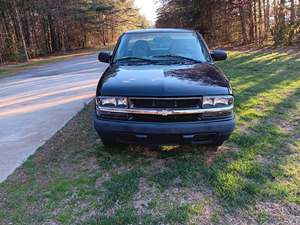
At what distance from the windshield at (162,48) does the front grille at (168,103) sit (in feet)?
3.81

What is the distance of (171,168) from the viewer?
392cm

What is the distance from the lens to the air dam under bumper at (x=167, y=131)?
12.0 feet

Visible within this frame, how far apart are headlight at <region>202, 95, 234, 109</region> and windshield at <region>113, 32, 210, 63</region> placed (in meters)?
1.19

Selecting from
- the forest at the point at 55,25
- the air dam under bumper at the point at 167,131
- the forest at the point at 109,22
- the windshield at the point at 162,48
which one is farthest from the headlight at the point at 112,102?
the forest at the point at 55,25

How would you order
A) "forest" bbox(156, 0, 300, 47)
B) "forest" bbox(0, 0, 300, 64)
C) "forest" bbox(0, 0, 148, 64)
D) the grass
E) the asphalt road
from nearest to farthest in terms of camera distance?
Result: the grass
the asphalt road
"forest" bbox(156, 0, 300, 47)
"forest" bbox(0, 0, 300, 64)
"forest" bbox(0, 0, 148, 64)

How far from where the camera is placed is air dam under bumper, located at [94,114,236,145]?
144 inches

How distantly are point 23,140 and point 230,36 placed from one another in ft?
73.0

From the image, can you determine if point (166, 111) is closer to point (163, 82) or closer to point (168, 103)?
point (168, 103)

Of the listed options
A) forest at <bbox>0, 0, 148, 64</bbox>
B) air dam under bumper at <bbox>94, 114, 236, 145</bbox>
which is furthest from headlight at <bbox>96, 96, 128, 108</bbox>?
forest at <bbox>0, 0, 148, 64</bbox>

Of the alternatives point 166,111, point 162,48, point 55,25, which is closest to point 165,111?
point 166,111

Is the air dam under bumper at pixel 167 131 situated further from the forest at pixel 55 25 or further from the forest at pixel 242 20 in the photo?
the forest at pixel 55 25

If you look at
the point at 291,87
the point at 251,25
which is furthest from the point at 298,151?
the point at 251,25

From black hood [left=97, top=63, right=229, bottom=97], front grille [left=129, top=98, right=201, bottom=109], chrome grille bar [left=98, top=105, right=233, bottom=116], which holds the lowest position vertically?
chrome grille bar [left=98, top=105, right=233, bottom=116]

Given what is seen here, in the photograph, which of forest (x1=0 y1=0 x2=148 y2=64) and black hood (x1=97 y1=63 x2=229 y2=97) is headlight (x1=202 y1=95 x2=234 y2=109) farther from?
forest (x1=0 y1=0 x2=148 y2=64)
